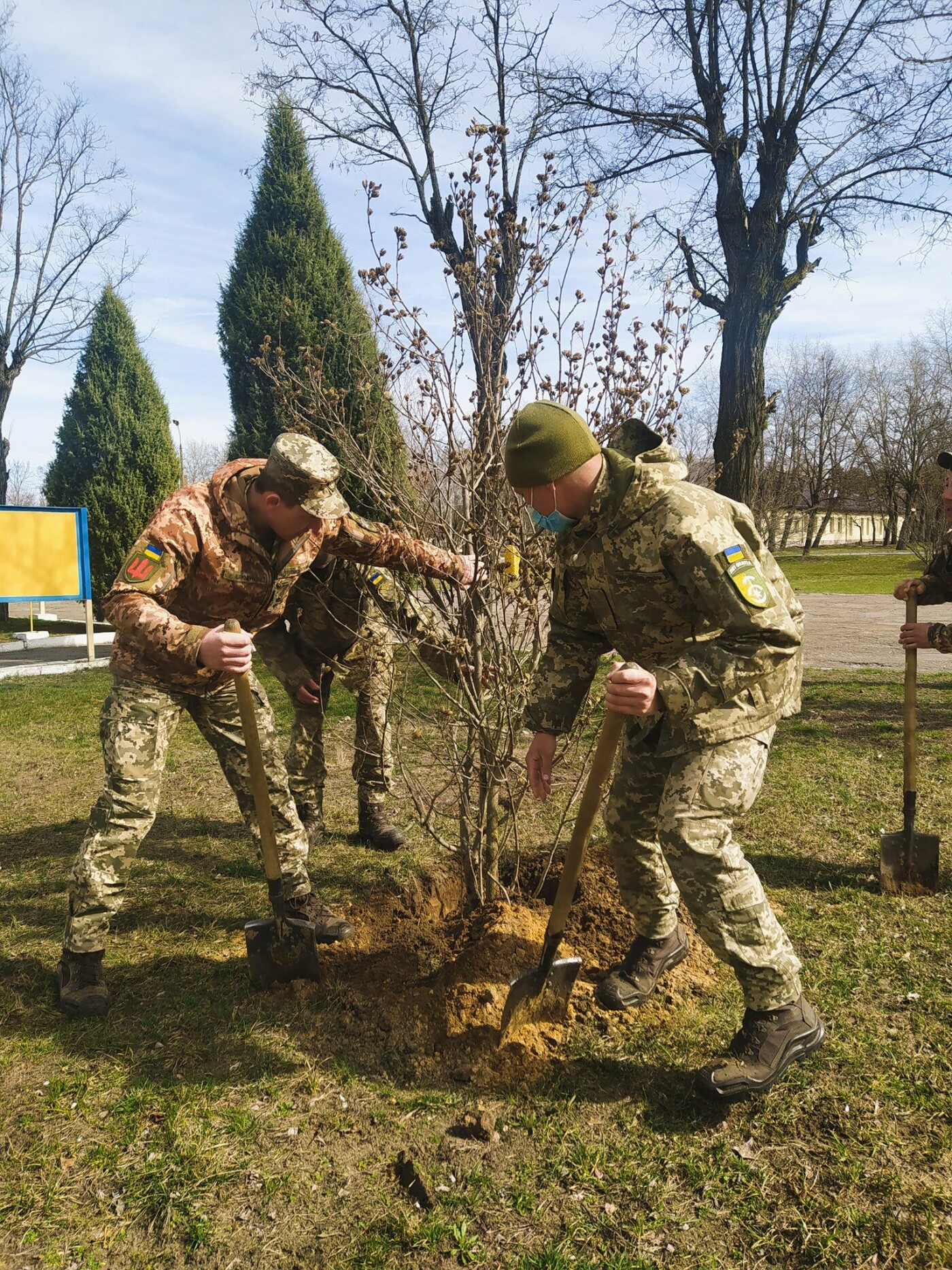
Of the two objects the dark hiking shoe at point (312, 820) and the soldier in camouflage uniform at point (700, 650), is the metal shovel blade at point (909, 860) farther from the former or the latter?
the dark hiking shoe at point (312, 820)

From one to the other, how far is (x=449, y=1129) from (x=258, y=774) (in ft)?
4.46

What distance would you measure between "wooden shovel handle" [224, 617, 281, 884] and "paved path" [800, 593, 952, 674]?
30.1 ft

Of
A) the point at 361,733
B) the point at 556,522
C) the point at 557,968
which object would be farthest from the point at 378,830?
the point at 556,522

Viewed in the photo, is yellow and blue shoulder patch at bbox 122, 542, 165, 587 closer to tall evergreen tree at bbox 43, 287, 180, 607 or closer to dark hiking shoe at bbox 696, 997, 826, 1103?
dark hiking shoe at bbox 696, 997, 826, 1103

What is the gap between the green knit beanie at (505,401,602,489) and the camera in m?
2.54

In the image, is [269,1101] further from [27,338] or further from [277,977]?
[27,338]

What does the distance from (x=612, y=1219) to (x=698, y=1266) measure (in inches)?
9.1

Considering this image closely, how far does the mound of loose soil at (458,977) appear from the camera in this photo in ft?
9.27

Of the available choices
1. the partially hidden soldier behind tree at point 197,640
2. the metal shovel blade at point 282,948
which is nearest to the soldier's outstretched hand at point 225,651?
the partially hidden soldier behind tree at point 197,640

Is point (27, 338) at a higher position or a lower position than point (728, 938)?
higher

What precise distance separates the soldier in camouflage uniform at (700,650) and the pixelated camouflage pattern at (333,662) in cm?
198

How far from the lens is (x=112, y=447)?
55.3ft

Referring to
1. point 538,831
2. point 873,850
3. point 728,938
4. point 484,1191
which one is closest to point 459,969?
point 484,1191

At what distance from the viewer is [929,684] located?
9.69 m
